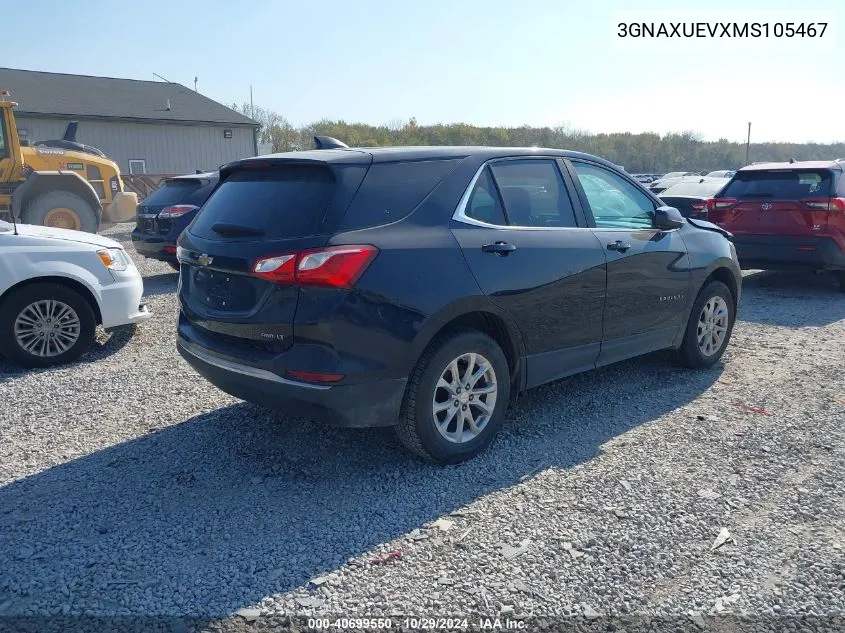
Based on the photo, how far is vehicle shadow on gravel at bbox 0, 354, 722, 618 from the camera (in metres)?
2.91

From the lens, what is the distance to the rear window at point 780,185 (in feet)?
29.7

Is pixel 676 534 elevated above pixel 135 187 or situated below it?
below

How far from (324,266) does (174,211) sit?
7.27m

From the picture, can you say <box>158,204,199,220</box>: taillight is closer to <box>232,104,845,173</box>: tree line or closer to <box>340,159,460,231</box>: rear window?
<box>340,159,460,231</box>: rear window

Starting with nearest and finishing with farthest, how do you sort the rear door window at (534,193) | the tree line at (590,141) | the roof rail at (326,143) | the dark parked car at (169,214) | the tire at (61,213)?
the rear door window at (534,193)
the roof rail at (326,143)
the dark parked car at (169,214)
the tire at (61,213)
the tree line at (590,141)

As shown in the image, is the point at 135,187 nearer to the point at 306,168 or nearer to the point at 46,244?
the point at 46,244

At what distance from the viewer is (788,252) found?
9094 mm

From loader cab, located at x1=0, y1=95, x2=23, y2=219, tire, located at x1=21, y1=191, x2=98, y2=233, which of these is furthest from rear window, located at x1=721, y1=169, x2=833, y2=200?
loader cab, located at x1=0, y1=95, x2=23, y2=219

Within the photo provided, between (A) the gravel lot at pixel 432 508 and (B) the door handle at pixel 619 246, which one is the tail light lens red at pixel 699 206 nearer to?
(A) the gravel lot at pixel 432 508

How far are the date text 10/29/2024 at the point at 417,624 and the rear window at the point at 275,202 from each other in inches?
70.9

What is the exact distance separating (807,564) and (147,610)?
9.09 feet

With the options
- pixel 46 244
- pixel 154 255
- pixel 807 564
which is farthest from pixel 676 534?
pixel 154 255

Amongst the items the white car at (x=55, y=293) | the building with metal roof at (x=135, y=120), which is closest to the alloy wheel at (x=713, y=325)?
the white car at (x=55, y=293)

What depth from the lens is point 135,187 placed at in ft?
82.0
